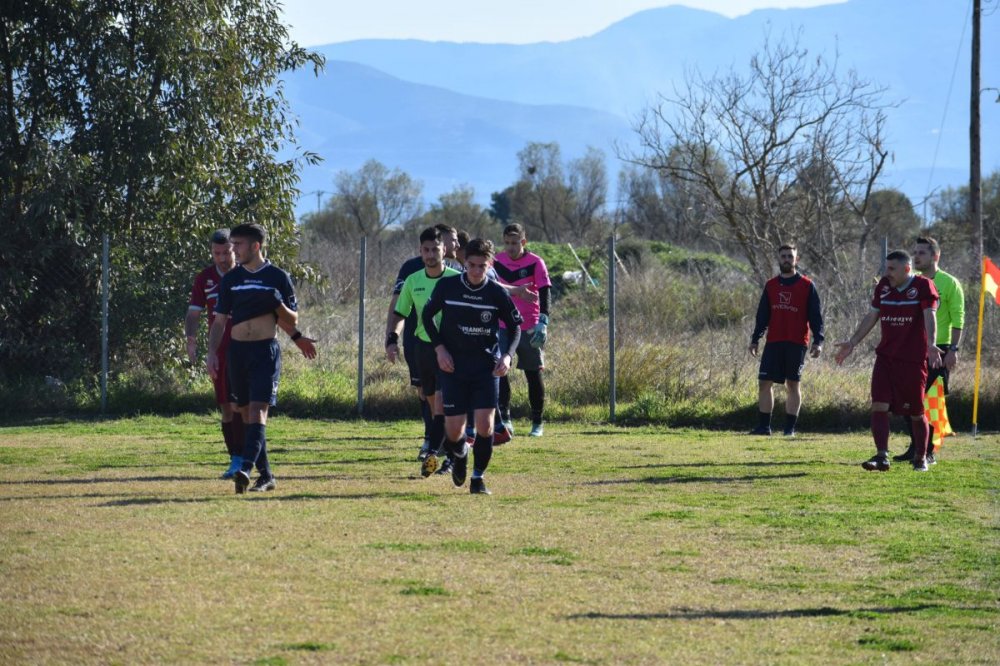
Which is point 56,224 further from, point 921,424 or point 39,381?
point 921,424

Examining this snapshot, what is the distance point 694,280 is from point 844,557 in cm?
2045

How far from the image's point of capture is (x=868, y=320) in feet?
38.0

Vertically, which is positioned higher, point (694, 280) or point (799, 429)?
point (694, 280)

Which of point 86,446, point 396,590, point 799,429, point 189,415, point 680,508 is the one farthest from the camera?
point 189,415

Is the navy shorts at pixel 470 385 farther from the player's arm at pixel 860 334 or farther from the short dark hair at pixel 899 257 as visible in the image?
the short dark hair at pixel 899 257

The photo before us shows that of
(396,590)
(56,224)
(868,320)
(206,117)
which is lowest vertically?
(396,590)

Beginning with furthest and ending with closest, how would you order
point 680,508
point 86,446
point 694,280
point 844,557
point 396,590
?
point 694,280 → point 86,446 → point 680,508 → point 844,557 → point 396,590

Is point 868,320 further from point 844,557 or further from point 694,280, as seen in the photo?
point 694,280

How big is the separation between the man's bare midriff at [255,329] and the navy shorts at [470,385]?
4.46 feet

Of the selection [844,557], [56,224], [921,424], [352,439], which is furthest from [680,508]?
[56,224]

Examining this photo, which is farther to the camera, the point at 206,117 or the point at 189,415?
the point at 206,117

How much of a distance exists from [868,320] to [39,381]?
1124 centimetres

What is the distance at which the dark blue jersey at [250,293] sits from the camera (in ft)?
32.7

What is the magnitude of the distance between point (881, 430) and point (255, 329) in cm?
520
